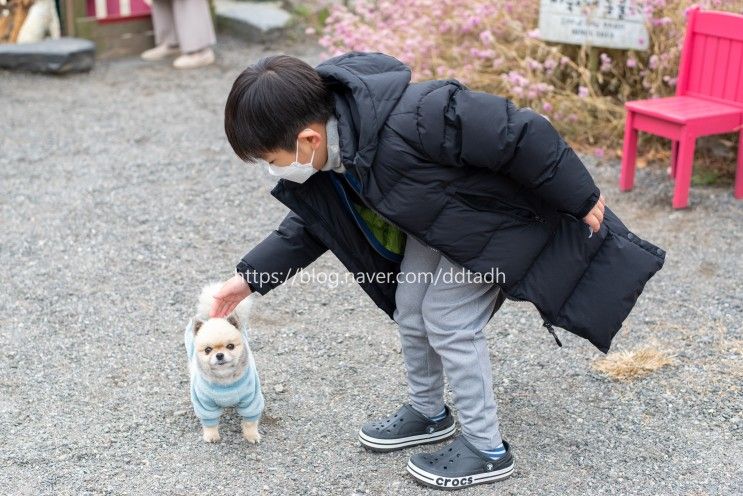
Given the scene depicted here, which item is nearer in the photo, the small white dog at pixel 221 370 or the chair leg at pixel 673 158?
the small white dog at pixel 221 370

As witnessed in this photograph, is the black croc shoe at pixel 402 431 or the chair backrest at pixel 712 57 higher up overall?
the chair backrest at pixel 712 57

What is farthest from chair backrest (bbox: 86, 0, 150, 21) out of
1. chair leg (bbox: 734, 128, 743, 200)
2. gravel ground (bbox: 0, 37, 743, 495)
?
chair leg (bbox: 734, 128, 743, 200)

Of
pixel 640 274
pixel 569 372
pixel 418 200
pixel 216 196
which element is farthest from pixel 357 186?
pixel 216 196

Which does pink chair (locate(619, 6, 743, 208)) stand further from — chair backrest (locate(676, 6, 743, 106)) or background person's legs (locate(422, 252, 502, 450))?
background person's legs (locate(422, 252, 502, 450))

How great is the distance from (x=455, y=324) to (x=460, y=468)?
409mm

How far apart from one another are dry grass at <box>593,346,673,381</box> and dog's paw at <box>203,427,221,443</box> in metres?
1.24

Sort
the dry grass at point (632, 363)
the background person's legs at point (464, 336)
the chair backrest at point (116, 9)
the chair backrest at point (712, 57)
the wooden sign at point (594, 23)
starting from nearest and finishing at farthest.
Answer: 1. the background person's legs at point (464, 336)
2. the dry grass at point (632, 363)
3. the chair backrest at point (712, 57)
4. the wooden sign at point (594, 23)
5. the chair backrest at point (116, 9)

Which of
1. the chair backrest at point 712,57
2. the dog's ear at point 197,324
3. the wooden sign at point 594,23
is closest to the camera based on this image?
the dog's ear at point 197,324

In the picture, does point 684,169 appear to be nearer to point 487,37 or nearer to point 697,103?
point 697,103

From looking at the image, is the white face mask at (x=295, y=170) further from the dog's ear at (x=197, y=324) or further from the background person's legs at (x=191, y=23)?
the background person's legs at (x=191, y=23)

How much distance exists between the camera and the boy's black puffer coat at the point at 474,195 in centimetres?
217

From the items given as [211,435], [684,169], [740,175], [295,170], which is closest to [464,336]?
[295,170]

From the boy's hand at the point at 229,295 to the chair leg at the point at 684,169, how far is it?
8.00 feet

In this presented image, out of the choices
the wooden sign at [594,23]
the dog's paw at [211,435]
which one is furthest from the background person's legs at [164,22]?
the dog's paw at [211,435]
